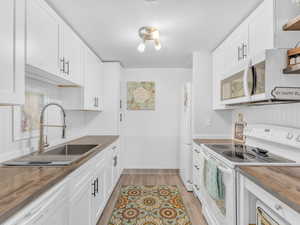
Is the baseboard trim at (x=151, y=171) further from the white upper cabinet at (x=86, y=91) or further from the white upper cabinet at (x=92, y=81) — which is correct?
the white upper cabinet at (x=86, y=91)

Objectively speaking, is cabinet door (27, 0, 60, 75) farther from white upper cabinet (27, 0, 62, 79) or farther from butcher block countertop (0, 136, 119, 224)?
butcher block countertop (0, 136, 119, 224)

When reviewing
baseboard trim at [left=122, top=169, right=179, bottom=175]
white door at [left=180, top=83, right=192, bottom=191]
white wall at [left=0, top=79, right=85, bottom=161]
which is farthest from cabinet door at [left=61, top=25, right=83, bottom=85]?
baseboard trim at [left=122, top=169, right=179, bottom=175]

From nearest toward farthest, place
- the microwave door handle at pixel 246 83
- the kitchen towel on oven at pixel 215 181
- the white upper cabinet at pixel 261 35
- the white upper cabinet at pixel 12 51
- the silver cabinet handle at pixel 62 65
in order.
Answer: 1. the white upper cabinet at pixel 12 51
2. the white upper cabinet at pixel 261 35
3. the microwave door handle at pixel 246 83
4. the kitchen towel on oven at pixel 215 181
5. the silver cabinet handle at pixel 62 65

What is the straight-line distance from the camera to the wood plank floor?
2.25m

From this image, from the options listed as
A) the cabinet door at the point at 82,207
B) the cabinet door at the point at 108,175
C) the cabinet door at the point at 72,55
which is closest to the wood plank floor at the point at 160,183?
the cabinet door at the point at 108,175

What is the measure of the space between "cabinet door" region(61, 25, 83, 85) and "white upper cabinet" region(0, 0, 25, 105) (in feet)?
2.13

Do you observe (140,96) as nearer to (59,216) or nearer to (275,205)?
(59,216)

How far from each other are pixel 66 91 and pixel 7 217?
2.04m

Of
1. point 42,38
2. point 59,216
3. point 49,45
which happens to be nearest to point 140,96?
point 49,45

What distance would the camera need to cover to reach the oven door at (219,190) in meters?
1.49

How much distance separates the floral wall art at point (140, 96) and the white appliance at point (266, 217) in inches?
119

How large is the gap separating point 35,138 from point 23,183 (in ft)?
3.23

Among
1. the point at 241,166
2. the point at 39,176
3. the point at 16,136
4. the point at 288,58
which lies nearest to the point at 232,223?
the point at 241,166

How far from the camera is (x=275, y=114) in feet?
6.22
